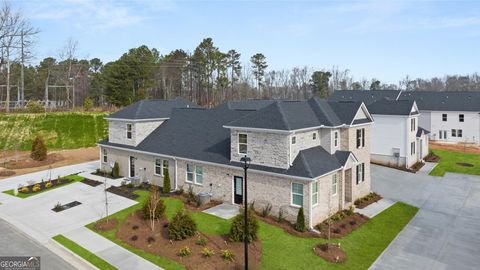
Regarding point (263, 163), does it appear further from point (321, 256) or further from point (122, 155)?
point (122, 155)

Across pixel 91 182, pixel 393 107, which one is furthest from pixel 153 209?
pixel 393 107

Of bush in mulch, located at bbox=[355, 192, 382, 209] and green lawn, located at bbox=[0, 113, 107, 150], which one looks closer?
bush in mulch, located at bbox=[355, 192, 382, 209]

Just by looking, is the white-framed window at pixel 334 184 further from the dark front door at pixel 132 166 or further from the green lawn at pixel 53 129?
the green lawn at pixel 53 129

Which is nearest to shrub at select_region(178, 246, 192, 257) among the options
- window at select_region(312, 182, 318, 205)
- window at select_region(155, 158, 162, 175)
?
window at select_region(312, 182, 318, 205)

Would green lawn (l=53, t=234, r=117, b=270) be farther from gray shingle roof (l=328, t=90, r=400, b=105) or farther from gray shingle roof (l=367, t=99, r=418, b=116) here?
gray shingle roof (l=328, t=90, r=400, b=105)

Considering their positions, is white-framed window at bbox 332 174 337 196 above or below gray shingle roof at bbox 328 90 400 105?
below
